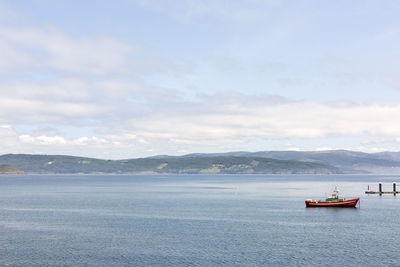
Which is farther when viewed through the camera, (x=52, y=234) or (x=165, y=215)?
(x=165, y=215)

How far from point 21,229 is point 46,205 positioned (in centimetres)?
6306

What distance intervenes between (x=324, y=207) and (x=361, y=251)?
84.9 metres

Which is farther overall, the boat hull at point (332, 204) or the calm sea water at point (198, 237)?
the boat hull at point (332, 204)

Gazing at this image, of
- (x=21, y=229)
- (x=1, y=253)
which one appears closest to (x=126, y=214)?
(x=21, y=229)

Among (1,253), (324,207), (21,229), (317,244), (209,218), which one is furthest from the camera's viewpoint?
(324,207)

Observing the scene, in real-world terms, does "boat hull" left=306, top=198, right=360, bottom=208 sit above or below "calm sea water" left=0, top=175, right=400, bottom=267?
above

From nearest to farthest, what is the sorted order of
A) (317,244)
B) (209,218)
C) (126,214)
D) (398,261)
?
(398,261)
(317,244)
(209,218)
(126,214)

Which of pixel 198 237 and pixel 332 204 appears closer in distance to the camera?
pixel 198 237

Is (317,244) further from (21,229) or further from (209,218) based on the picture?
(21,229)

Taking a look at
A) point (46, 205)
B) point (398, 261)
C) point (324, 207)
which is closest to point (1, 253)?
point (398, 261)

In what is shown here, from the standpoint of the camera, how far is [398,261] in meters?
71.6

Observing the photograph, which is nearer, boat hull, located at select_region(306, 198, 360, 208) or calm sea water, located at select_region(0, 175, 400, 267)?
calm sea water, located at select_region(0, 175, 400, 267)

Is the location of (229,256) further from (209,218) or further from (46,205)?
(46,205)

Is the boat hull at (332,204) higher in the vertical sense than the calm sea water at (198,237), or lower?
higher
